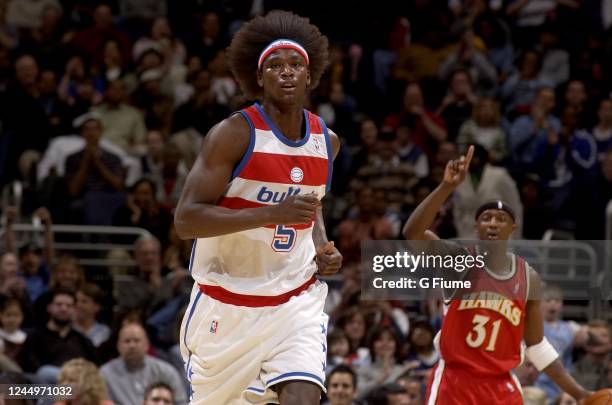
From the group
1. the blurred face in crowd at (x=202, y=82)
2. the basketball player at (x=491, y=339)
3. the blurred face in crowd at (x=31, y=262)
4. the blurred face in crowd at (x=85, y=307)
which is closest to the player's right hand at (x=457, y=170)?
the basketball player at (x=491, y=339)

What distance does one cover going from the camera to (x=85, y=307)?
414 inches

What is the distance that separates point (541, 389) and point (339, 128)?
5.35 metres

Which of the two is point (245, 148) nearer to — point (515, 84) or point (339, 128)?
point (339, 128)

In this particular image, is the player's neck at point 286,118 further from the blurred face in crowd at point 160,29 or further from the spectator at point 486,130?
the blurred face in crowd at point 160,29

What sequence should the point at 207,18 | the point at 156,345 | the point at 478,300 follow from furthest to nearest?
the point at 207,18, the point at 156,345, the point at 478,300

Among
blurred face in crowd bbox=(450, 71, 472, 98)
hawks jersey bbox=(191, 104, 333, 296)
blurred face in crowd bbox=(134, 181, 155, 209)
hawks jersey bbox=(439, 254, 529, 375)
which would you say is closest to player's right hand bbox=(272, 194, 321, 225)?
hawks jersey bbox=(191, 104, 333, 296)

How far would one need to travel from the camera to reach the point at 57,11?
15.8 m

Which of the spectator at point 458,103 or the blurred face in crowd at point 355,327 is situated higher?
the spectator at point 458,103

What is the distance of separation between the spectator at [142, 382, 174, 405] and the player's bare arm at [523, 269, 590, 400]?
2893 millimetres

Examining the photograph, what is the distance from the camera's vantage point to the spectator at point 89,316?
10.5 meters

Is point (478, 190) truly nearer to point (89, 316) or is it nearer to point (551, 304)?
point (551, 304)

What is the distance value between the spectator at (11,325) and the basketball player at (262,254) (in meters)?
4.64

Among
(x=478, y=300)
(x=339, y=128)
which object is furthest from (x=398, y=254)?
(x=339, y=128)

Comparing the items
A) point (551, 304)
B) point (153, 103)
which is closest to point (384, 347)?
point (551, 304)
